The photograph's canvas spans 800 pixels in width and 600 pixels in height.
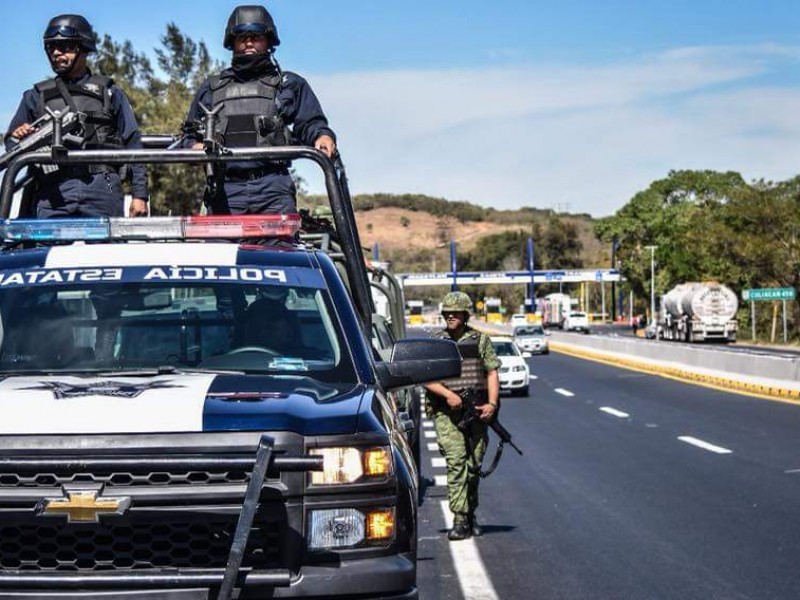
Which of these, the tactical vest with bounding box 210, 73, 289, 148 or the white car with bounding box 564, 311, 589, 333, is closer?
the tactical vest with bounding box 210, 73, 289, 148

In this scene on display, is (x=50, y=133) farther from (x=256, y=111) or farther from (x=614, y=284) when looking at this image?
(x=614, y=284)

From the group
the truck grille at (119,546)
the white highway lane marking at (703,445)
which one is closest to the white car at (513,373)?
the white highway lane marking at (703,445)

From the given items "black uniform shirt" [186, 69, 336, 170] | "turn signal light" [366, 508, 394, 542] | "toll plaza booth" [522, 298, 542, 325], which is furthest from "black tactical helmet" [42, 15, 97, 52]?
"toll plaza booth" [522, 298, 542, 325]

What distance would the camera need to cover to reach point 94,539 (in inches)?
158

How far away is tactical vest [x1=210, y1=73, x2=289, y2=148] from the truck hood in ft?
11.1

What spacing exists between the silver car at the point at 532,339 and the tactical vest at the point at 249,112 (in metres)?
50.0

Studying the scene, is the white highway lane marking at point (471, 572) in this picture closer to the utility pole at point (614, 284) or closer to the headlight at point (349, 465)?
the headlight at point (349, 465)

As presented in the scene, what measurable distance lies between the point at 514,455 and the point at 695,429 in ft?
12.5

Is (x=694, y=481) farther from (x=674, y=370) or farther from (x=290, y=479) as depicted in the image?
(x=674, y=370)

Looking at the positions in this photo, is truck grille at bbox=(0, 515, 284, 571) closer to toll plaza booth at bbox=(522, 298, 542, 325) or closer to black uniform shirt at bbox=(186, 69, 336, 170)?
black uniform shirt at bbox=(186, 69, 336, 170)

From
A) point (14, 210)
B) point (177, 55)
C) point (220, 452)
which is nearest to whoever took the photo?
point (220, 452)

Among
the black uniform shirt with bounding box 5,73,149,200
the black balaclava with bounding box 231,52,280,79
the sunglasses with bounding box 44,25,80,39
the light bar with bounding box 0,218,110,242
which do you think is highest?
the sunglasses with bounding box 44,25,80,39

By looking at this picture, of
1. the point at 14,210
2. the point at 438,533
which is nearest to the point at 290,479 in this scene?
the point at 14,210

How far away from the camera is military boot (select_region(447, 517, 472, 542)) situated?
10.4 metres
